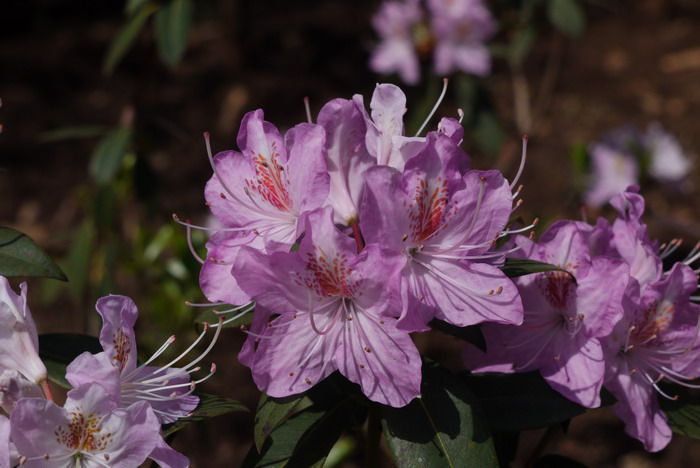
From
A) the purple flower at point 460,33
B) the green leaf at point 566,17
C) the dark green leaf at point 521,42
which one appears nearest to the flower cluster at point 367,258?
the green leaf at point 566,17

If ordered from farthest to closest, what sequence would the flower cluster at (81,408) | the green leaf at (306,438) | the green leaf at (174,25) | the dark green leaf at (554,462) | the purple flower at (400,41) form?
the purple flower at (400,41) < the green leaf at (174,25) < the dark green leaf at (554,462) < the green leaf at (306,438) < the flower cluster at (81,408)

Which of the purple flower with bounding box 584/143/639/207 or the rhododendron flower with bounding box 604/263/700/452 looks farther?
the purple flower with bounding box 584/143/639/207

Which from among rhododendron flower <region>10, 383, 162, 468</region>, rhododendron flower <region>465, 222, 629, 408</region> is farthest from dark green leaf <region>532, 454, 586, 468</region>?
rhododendron flower <region>10, 383, 162, 468</region>

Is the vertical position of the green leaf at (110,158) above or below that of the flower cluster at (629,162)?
above

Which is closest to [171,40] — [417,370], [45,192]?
[417,370]

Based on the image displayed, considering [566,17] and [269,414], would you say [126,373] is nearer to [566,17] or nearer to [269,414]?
A: [269,414]

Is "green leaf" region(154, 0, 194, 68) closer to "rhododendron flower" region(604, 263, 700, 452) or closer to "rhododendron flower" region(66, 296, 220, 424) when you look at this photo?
"rhododendron flower" region(66, 296, 220, 424)

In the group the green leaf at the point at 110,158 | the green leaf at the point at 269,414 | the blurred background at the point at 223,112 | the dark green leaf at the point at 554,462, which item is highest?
the green leaf at the point at 269,414

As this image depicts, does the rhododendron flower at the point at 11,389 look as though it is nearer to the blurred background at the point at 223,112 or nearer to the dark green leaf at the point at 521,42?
the blurred background at the point at 223,112
